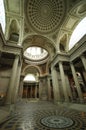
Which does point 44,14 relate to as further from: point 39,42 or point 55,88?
point 55,88

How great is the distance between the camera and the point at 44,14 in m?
10.1

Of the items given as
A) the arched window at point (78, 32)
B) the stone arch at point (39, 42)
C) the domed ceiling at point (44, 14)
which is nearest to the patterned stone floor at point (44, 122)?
the arched window at point (78, 32)

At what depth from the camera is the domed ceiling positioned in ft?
30.5

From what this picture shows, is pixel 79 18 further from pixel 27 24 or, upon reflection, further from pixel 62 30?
pixel 27 24

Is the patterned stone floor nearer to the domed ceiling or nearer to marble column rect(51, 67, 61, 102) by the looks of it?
marble column rect(51, 67, 61, 102)

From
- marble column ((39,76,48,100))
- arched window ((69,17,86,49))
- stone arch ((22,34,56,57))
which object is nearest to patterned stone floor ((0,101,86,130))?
arched window ((69,17,86,49))

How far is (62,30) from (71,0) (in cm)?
359

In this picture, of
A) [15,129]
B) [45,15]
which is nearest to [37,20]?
[45,15]

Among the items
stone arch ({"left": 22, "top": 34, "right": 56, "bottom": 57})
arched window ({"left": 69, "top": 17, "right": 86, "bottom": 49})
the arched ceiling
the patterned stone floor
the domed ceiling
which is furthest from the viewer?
stone arch ({"left": 22, "top": 34, "right": 56, "bottom": 57})

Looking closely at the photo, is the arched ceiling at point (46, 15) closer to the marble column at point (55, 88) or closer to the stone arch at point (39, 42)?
the stone arch at point (39, 42)

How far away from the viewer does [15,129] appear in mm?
2330

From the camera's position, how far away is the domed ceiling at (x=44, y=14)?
9.30 metres

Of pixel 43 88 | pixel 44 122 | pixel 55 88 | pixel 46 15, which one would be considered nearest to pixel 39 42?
pixel 46 15

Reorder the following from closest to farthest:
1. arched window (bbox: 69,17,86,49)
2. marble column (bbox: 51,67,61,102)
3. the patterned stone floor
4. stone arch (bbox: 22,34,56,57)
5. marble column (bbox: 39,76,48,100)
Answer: the patterned stone floor < arched window (bbox: 69,17,86,49) < marble column (bbox: 51,67,61,102) < stone arch (bbox: 22,34,56,57) < marble column (bbox: 39,76,48,100)
